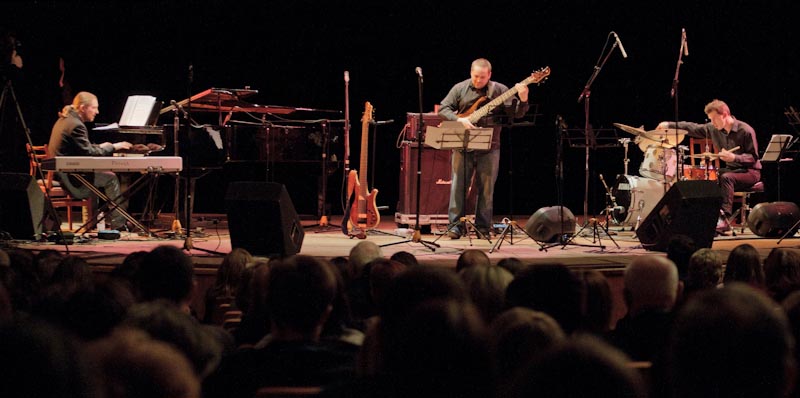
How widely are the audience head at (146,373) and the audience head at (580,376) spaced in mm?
535

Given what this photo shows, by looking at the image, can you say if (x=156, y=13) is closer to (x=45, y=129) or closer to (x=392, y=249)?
(x=45, y=129)

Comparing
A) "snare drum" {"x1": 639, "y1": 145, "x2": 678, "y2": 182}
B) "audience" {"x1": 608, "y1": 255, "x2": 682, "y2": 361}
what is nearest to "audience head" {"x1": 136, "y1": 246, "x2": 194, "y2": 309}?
"audience" {"x1": 608, "y1": 255, "x2": 682, "y2": 361}

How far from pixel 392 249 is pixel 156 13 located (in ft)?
18.0

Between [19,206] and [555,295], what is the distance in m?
6.79

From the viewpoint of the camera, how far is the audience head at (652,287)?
133 inches

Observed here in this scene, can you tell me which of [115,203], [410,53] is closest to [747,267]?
[115,203]

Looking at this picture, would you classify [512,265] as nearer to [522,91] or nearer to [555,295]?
[555,295]

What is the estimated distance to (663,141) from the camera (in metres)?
9.59

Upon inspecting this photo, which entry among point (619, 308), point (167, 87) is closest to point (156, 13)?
point (167, 87)

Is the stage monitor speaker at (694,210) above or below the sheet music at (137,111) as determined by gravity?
below

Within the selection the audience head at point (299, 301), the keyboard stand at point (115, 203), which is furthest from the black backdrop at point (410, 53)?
the audience head at point (299, 301)

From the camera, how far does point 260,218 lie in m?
6.77

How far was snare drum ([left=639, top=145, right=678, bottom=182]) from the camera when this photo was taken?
1006cm

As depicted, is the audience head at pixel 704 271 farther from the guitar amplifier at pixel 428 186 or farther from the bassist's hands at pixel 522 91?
the guitar amplifier at pixel 428 186
